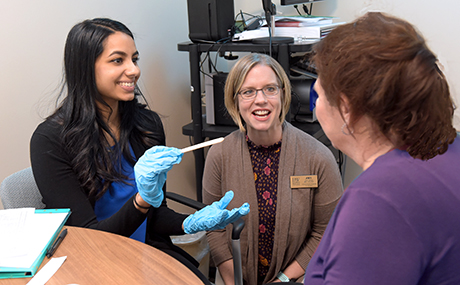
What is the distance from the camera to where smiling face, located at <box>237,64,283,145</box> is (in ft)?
4.96

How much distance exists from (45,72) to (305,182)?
1251mm

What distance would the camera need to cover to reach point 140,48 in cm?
222

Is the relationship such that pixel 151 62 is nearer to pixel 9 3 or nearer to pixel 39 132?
pixel 9 3

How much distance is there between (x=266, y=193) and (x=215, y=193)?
0.21 metres

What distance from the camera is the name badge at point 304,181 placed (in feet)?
4.91

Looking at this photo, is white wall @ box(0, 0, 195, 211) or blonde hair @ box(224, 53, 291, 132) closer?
blonde hair @ box(224, 53, 291, 132)

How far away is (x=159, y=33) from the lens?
7.71 feet

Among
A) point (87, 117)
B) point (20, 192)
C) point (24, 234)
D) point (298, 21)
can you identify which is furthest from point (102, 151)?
point (298, 21)

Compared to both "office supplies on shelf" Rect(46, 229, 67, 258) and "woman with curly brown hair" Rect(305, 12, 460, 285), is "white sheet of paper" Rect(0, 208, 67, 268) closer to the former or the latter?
"office supplies on shelf" Rect(46, 229, 67, 258)

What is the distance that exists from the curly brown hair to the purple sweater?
57mm

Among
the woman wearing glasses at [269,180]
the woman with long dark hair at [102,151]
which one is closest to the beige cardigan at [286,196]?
the woman wearing glasses at [269,180]

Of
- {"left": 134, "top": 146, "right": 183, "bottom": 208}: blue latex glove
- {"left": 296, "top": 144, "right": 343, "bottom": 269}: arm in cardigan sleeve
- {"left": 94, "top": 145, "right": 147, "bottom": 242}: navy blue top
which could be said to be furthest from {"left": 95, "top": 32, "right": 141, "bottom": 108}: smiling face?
{"left": 296, "top": 144, "right": 343, "bottom": 269}: arm in cardigan sleeve

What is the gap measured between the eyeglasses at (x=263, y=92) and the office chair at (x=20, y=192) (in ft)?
2.68

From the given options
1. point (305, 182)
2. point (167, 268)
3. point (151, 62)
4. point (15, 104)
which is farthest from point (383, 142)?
point (151, 62)
